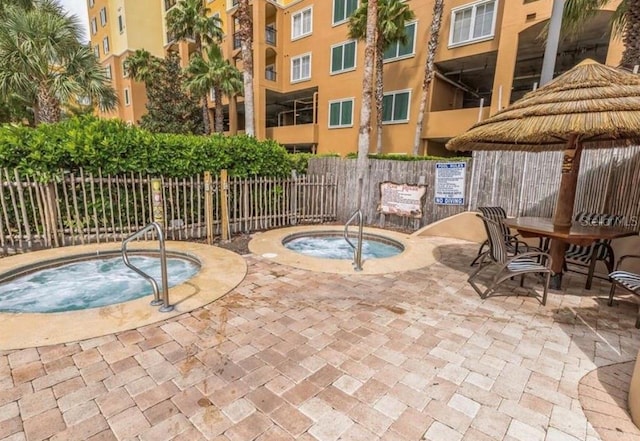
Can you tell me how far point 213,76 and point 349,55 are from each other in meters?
7.52

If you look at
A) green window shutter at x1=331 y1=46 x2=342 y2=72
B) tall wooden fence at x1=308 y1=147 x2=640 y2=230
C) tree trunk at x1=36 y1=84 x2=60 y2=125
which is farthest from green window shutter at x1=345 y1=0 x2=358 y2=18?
tree trunk at x1=36 y1=84 x2=60 y2=125

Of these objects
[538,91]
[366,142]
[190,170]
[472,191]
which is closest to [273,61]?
[366,142]

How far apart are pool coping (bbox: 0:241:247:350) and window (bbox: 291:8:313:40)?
1753 centimetres

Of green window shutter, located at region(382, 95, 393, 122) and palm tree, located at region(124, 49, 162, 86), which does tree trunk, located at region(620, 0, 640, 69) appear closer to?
green window shutter, located at region(382, 95, 393, 122)

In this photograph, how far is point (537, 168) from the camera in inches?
244

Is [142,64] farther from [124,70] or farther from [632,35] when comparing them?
[632,35]

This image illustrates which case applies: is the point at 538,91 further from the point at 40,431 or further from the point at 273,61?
the point at 273,61

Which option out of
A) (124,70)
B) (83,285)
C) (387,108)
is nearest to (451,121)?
(387,108)

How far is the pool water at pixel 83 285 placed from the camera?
4293 mm

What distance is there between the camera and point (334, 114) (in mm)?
17016

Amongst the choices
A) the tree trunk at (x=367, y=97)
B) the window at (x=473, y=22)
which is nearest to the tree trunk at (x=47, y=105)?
the tree trunk at (x=367, y=97)

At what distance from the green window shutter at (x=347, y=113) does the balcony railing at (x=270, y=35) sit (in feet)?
22.7

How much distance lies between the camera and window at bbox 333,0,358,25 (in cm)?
1543

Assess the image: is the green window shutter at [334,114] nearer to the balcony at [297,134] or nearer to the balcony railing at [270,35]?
the balcony at [297,134]
